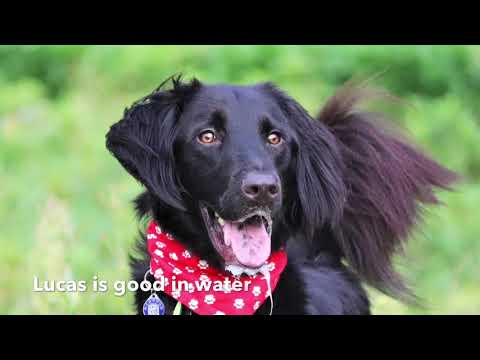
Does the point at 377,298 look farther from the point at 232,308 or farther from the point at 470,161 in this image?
the point at 470,161

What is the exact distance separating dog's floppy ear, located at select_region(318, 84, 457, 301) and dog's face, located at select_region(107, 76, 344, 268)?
0.40m

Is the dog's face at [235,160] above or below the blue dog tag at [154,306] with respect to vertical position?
above

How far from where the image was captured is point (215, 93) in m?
4.44

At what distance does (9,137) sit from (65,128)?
22.4 inches

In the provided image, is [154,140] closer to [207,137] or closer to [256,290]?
[207,137]

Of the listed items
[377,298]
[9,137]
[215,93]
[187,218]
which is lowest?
[377,298]

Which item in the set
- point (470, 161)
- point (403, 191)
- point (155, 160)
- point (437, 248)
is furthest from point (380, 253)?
point (470, 161)

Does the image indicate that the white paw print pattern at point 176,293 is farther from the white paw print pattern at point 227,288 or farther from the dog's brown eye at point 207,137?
the dog's brown eye at point 207,137

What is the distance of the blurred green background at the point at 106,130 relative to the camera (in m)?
6.98

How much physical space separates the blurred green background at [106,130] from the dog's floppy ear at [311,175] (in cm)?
160

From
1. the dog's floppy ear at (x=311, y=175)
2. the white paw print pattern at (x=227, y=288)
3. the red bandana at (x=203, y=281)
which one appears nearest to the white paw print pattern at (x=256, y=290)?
the red bandana at (x=203, y=281)

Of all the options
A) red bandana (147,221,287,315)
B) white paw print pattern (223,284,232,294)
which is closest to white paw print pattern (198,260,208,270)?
red bandana (147,221,287,315)

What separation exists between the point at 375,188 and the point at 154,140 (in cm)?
125

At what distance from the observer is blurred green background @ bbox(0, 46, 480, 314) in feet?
22.9
